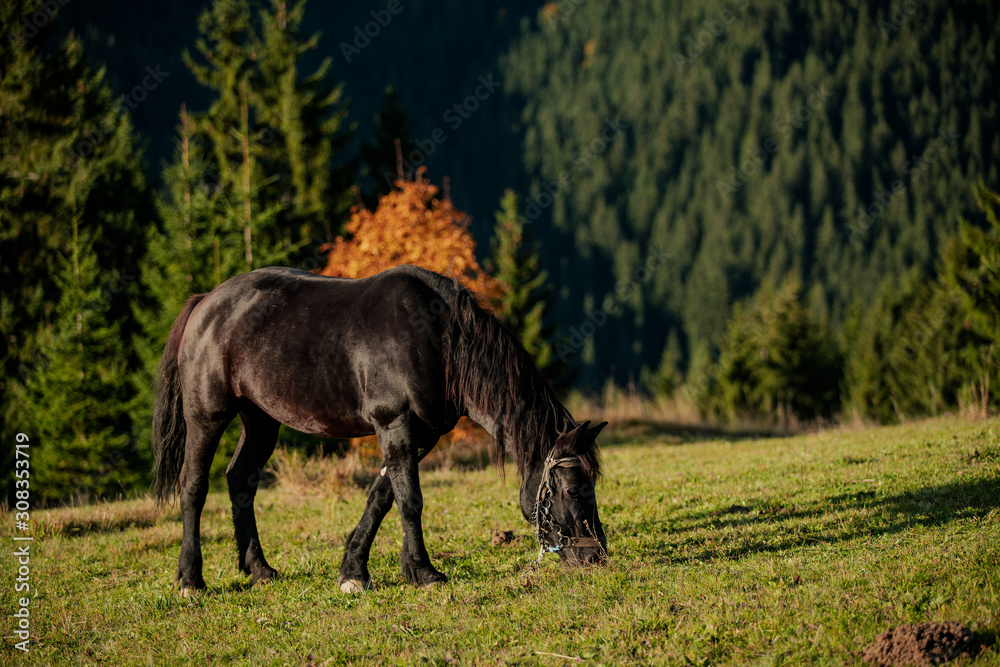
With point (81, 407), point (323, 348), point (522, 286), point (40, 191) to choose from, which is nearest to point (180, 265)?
point (81, 407)

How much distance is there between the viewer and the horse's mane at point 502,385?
5.12m

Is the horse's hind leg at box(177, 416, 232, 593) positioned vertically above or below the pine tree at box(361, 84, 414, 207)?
below

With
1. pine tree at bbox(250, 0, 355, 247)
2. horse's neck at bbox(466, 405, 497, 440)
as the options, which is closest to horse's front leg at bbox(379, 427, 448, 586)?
horse's neck at bbox(466, 405, 497, 440)

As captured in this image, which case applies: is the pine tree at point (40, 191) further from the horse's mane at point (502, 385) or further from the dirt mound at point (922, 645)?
the dirt mound at point (922, 645)

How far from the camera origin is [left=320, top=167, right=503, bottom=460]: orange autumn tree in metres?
14.8

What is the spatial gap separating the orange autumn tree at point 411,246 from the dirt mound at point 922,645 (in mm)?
11414

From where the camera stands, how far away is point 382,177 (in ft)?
112

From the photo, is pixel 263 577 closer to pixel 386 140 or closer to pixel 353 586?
pixel 353 586

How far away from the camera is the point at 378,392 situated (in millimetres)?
5301

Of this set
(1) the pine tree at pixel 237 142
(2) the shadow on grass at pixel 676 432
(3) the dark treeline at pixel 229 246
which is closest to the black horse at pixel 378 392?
(3) the dark treeline at pixel 229 246

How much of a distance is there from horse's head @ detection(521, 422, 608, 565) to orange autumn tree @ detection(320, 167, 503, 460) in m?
9.55

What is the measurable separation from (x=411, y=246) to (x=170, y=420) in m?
8.84

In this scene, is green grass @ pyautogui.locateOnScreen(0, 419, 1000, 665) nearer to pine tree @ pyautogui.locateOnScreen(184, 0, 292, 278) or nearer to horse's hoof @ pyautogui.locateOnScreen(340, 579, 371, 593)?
horse's hoof @ pyautogui.locateOnScreen(340, 579, 371, 593)

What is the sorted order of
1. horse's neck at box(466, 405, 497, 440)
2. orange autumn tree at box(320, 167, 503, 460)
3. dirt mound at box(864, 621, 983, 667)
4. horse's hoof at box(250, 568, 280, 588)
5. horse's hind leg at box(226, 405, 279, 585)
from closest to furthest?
dirt mound at box(864, 621, 983, 667) → horse's neck at box(466, 405, 497, 440) → horse's hoof at box(250, 568, 280, 588) → horse's hind leg at box(226, 405, 279, 585) → orange autumn tree at box(320, 167, 503, 460)
